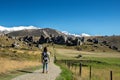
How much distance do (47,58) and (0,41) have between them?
156 metres

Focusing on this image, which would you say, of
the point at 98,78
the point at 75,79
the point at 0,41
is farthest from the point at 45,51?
the point at 0,41

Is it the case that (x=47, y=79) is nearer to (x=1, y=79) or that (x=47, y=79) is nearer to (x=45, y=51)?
(x=1, y=79)

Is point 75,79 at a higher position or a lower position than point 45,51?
lower

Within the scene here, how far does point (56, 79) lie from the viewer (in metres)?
24.8

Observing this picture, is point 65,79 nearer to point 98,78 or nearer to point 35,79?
point 35,79

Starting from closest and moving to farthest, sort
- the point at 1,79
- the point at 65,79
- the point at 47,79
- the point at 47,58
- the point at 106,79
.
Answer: the point at 1,79
the point at 47,79
the point at 65,79
the point at 47,58
the point at 106,79

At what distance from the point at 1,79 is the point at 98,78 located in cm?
1467

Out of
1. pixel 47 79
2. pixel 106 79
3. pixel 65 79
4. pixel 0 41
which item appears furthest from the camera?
pixel 0 41

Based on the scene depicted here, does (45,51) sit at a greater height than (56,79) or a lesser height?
greater

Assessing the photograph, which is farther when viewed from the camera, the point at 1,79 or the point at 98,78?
the point at 98,78

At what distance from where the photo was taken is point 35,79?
23547 mm

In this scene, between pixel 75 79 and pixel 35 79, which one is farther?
pixel 75 79

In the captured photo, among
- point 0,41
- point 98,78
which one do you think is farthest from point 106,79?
point 0,41

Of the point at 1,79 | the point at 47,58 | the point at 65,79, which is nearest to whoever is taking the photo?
the point at 1,79
